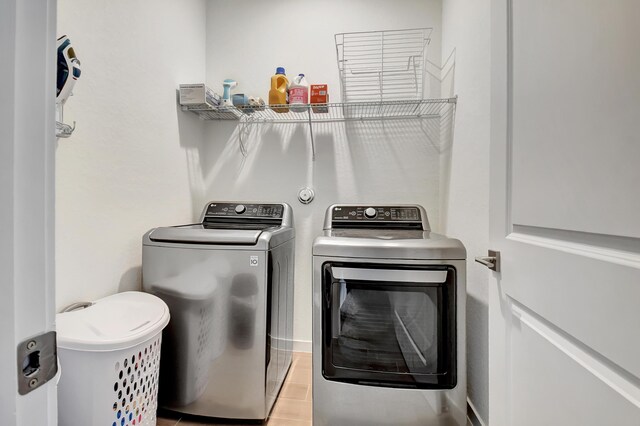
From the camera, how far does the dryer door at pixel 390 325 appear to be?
3.87 ft

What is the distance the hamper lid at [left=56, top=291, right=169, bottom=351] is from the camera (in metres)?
0.90

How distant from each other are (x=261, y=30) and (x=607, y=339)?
247cm

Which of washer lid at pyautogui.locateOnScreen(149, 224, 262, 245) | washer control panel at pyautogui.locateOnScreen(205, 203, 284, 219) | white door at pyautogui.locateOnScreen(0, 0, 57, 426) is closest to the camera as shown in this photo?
white door at pyautogui.locateOnScreen(0, 0, 57, 426)

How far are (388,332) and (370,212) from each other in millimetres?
769

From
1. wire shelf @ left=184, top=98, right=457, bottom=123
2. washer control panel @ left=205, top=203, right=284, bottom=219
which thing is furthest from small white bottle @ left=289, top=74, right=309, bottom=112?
washer control panel @ left=205, top=203, right=284, bottom=219

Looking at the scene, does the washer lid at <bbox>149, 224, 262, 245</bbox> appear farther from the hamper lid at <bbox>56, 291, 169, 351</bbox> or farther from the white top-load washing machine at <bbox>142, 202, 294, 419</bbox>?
the hamper lid at <bbox>56, 291, 169, 351</bbox>

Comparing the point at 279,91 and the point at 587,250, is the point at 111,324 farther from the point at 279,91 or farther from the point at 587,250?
the point at 279,91

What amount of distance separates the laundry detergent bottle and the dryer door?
118cm

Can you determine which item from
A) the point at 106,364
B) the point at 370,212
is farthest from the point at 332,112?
the point at 106,364

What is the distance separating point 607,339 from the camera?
497 mm

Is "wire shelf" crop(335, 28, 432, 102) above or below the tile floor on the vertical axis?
above

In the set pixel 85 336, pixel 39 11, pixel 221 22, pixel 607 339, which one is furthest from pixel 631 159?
pixel 221 22

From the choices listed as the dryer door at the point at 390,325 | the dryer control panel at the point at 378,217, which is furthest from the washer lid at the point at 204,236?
the dryer control panel at the point at 378,217

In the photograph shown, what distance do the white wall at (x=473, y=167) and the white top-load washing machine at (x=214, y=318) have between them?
0.99 metres
